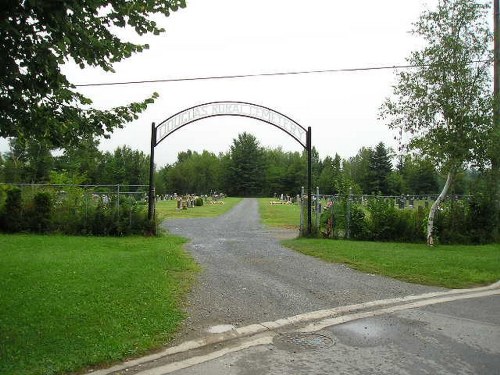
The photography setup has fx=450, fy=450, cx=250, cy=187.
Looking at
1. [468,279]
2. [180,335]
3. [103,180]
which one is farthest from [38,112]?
[103,180]

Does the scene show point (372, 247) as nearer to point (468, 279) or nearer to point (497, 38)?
point (468, 279)

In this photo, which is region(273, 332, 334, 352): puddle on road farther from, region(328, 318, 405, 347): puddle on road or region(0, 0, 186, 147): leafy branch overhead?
region(0, 0, 186, 147): leafy branch overhead

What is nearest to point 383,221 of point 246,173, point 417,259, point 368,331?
point 417,259

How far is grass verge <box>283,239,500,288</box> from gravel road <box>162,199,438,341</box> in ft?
2.00

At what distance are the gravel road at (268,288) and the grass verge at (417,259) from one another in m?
0.61

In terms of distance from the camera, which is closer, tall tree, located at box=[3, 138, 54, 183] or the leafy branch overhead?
the leafy branch overhead

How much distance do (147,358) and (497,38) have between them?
1617cm

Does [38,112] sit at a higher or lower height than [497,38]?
lower

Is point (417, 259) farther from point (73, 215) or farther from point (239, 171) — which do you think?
point (239, 171)

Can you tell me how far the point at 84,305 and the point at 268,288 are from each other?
3350 mm

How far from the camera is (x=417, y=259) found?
11781mm

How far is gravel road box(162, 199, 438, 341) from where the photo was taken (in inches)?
266

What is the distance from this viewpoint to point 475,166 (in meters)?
14.8

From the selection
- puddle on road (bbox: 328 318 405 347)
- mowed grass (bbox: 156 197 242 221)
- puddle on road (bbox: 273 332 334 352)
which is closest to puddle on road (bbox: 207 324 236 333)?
puddle on road (bbox: 273 332 334 352)
